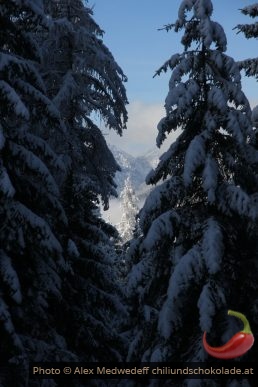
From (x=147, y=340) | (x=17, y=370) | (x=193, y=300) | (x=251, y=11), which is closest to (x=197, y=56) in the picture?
(x=251, y=11)

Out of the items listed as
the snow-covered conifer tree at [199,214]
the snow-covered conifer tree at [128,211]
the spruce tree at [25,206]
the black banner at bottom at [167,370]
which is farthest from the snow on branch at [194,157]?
the snow-covered conifer tree at [128,211]

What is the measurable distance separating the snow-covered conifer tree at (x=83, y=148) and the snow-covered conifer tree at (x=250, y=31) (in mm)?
4645

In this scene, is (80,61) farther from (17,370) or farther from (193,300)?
(17,370)

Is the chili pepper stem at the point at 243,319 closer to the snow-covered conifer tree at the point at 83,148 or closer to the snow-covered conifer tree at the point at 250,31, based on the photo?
the snow-covered conifer tree at the point at 83,148

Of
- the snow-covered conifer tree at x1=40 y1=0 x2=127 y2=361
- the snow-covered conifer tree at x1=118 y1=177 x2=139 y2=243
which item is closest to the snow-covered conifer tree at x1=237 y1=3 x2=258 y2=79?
the snow-covered conifer tree at x1=40 y1=0 x2=127 y2=361

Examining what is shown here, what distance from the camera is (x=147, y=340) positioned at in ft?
35.0

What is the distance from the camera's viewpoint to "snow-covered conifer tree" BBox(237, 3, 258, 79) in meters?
11.8

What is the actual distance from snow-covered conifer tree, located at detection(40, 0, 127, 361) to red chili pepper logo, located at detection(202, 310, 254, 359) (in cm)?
518

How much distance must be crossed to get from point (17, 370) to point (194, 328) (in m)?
3.76

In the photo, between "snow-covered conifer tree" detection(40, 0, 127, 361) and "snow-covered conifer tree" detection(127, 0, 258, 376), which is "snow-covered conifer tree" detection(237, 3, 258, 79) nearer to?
"snow-covered conifer tree" detection(127, 0, 258, 376)

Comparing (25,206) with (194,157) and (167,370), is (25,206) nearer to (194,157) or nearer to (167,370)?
(194,157)

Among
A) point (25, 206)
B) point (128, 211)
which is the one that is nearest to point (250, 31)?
point (25, 206)

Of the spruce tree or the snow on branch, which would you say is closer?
the spruce tree

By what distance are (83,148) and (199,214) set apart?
252 inches
